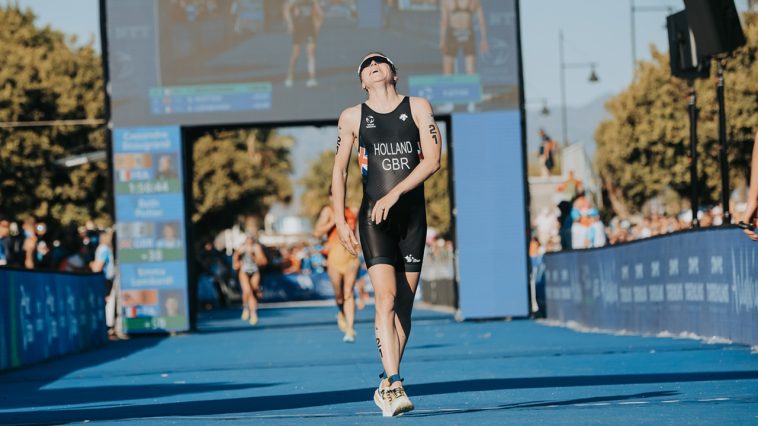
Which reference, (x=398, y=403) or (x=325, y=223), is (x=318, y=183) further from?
(x=398, y=403)

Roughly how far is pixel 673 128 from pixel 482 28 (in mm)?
32523

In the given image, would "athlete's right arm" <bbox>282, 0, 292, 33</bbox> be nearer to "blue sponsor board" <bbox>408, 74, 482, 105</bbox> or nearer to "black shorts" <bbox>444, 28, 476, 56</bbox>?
"blue sponsor board" <bbox>408, 74, 482, 105</bbox>

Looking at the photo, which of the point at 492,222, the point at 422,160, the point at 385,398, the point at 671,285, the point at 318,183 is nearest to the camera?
the point at 385,398

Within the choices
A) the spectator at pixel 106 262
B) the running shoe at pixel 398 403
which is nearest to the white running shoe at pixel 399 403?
the running shoe at pixel 398 403

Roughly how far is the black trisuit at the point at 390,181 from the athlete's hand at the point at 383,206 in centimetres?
19

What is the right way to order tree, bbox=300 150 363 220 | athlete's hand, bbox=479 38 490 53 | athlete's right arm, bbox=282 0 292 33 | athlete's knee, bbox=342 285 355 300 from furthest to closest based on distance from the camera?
tree, bbox=300 150 363 220
athlete's hand, bbox=479 38 490 53
athlete's right arm, bbox=282 0 292 33
athlete's knee, bbox=342 285 355 300

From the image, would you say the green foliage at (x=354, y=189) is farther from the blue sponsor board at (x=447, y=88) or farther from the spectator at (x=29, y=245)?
the spectator at (x=29, y=245)

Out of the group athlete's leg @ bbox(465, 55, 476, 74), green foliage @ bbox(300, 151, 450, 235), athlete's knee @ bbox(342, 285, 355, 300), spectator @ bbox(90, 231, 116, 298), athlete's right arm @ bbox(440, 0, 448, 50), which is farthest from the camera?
green foliage @ bbox(300, 151, 450, 235)

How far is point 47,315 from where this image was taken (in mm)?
18516

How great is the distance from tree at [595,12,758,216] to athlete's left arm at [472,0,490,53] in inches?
957

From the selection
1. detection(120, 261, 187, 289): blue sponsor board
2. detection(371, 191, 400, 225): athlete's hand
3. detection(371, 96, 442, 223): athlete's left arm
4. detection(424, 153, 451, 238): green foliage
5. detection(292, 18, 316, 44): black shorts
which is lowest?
detection(120, 261, 187, 289): blue sponsor board

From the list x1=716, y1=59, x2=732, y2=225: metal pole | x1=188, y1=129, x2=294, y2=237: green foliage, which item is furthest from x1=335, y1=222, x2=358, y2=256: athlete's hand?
x1=188, y1=129, x2=294, y2=237: green foliage

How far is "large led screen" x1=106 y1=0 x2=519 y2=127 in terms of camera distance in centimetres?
2514

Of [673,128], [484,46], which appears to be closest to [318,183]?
[673,128]
